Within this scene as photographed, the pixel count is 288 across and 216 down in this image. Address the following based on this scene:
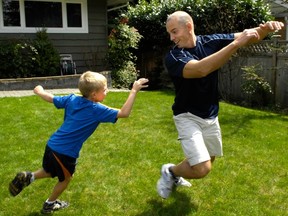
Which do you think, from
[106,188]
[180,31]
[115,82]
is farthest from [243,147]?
[115,82]

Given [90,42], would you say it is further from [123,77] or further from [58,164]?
[58,164]

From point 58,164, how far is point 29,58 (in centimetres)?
877

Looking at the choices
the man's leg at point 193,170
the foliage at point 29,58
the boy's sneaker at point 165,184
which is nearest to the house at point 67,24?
the foliage at point 29,58

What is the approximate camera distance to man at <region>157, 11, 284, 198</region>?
10.0ft

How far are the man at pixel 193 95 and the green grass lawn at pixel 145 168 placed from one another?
420 millimetres

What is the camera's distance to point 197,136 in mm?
3227

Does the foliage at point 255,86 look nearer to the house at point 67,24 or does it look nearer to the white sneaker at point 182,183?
the house at point 67,24

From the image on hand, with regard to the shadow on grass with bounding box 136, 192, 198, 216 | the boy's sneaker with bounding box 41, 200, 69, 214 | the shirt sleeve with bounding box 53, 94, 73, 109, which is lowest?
the shadow on grass with bounding box 136, 192, 198, 216

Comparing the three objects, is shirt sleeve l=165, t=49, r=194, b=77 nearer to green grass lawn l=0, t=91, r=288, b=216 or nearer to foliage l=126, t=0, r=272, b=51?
green grass lawn l=0, t=91, r=288, b=216

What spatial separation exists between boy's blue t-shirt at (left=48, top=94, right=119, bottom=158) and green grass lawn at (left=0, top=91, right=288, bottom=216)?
2.08 ft

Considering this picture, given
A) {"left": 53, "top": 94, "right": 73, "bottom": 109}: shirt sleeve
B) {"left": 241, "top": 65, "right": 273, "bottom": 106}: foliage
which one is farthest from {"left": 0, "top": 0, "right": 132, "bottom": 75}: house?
{"left": 53, "top": 94, "right": 73, "bottom": 109}: shirt sleeve

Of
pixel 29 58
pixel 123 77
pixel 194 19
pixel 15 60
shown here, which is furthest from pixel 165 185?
pixel 194 19

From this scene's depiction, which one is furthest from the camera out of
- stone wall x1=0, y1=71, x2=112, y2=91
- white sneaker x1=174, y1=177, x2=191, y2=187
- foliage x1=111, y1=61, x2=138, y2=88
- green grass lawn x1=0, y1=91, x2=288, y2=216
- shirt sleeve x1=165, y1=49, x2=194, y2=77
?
foliage x1=111, y1=61, x2=138, y2=88

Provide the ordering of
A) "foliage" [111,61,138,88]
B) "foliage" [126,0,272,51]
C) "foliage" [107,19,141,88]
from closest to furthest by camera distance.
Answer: "foliage" [126,0,272,51] → "foliage" [111,61,138,88] → "foliage" [107,19,141,88]
